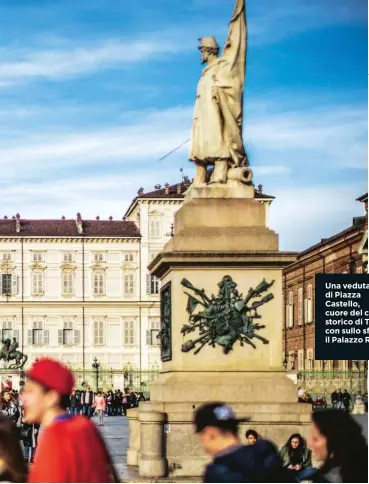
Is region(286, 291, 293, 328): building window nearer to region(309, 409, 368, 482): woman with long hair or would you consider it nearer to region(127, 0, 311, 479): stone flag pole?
region(127, 0, 311, 479): stone flag pole

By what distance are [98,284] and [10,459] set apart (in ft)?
378

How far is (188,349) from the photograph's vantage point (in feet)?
63.2

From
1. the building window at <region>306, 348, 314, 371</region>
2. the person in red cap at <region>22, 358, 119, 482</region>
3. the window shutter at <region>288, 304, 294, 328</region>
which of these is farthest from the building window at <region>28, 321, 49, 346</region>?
the person in red cap at <region>22, 358, 119, 482</region>

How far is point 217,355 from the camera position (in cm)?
1928

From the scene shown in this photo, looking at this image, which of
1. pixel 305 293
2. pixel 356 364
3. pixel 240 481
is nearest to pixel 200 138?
pixel 240 481

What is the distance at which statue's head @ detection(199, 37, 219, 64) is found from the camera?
20.5m

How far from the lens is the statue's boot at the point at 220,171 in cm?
2003

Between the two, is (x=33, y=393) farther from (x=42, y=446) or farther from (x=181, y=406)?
(x=181, y=406)

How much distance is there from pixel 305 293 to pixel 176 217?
226 feet

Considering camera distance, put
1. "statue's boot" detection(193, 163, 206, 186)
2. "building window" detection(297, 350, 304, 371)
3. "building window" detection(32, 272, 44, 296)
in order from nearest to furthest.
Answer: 1. "statue's boot" detection(193, 163, 206, 186)
2. "building window" detection(297, 350, 304, 371)
3. "building window" detection(32, 272, 44, 296)

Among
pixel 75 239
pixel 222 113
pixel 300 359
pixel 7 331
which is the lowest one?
pixel 300 359

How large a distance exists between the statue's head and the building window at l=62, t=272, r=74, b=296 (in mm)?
103082

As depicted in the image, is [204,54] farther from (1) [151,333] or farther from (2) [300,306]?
(1) [151,333]

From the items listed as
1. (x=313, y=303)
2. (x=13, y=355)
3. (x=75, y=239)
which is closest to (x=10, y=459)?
(x=13, y=355)
